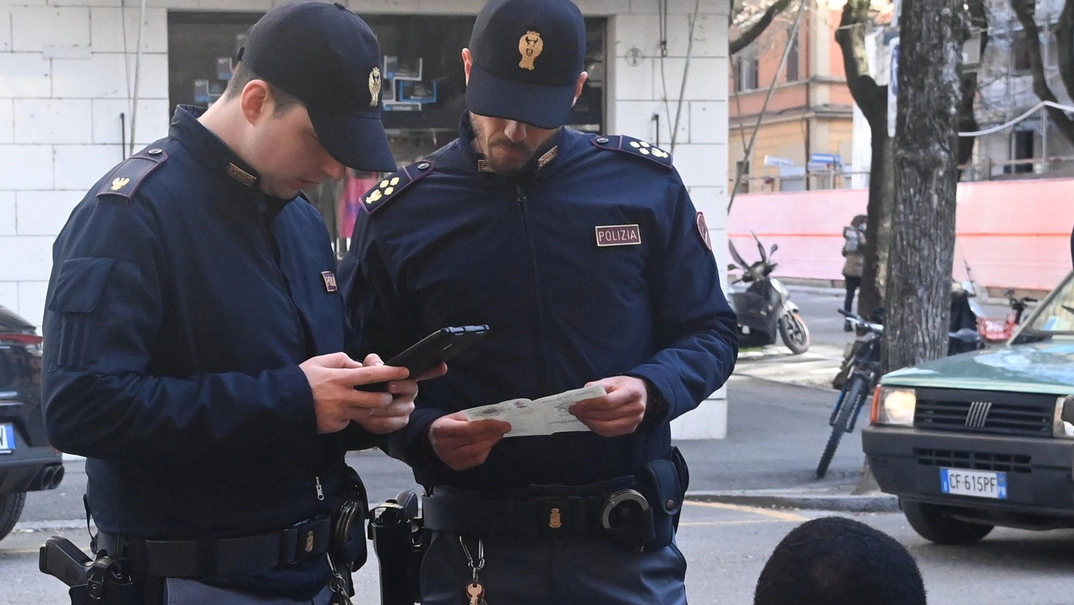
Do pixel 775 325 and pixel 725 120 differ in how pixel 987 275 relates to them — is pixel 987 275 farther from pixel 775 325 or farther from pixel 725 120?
pixel 725 120

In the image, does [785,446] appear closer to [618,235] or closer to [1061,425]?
[1061,425]

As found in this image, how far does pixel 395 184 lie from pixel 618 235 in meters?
0.50

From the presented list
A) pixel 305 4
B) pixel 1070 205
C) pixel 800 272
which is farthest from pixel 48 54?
pixel 800 272

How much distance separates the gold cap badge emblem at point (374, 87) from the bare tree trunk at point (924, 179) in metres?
7.44

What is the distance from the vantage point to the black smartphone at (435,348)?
2.52 meters

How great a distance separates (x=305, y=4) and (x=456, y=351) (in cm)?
72

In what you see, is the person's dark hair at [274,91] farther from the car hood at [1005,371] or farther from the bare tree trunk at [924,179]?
the bare tree trunk at [924,179]

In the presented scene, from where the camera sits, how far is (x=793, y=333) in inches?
783

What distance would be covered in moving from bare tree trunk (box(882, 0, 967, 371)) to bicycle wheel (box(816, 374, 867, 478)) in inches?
23.0

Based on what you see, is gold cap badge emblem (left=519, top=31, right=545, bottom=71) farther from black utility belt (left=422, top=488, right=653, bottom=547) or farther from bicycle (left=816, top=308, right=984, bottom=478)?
bicycle (left=816, top=308, right=984, bottom=478)

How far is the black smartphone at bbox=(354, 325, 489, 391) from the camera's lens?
2518 millimetres

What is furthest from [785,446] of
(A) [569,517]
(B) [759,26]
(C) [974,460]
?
(A) [569,517]

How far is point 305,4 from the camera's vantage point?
2.71 m

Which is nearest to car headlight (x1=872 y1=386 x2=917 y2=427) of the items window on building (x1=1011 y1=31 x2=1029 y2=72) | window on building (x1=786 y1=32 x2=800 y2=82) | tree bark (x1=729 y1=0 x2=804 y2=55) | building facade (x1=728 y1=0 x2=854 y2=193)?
tree bark (x1=729 y1=0 x2=804 y2=55)
